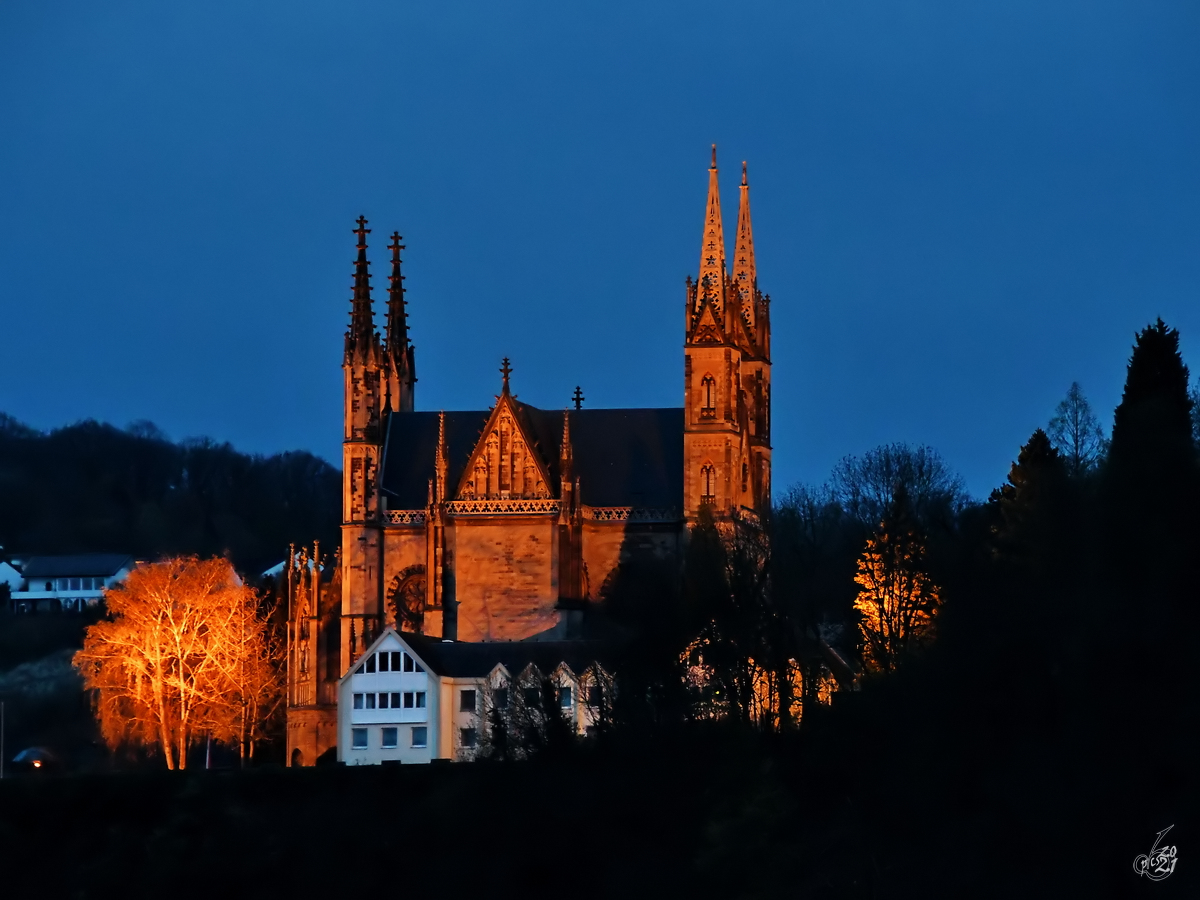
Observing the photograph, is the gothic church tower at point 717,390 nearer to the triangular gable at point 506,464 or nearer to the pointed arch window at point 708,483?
the pointed arch window at point 708,483

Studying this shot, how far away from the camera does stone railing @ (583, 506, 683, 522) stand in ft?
294

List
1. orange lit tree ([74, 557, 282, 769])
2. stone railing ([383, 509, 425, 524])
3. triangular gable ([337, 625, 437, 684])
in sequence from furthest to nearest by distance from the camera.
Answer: orange lit tree ([74, 557, 282, 769])
stone railing ([383, 509, 425, 524])
triangular gable ([337, 625, 437, 684])

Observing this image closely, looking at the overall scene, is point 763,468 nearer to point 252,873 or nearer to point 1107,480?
point 252,873

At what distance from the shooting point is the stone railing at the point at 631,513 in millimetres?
89688

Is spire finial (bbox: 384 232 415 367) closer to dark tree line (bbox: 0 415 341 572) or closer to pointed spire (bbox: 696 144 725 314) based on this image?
pointed spire (bbox: 696 144 725 314)

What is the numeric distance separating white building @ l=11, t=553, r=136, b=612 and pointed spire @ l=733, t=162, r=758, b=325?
Answer: 6128 centimetres

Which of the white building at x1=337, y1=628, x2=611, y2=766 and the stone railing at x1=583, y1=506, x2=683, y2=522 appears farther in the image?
the stone railing at x1=583, y1=506, x2=683, y2=522

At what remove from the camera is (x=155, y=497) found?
186m

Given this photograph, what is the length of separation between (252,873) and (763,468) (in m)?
28.5

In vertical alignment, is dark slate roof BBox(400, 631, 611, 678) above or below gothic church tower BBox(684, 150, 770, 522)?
below

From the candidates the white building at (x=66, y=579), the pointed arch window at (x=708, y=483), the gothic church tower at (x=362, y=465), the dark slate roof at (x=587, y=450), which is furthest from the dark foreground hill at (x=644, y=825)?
the white building at (x=66, y=579)

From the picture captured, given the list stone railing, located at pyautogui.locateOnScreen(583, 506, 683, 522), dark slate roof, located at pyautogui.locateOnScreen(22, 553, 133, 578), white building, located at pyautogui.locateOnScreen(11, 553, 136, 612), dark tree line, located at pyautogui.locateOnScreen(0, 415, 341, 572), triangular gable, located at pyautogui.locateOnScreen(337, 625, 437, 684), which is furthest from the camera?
dark tree line, located at pyautogui.locateOnScreen(0, 415, 341, 572)

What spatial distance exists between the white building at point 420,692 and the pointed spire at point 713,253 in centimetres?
1282

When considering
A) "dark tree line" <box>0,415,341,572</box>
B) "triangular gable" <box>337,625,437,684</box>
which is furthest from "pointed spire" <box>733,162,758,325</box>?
"dark tree line" <box>0,415,341,572</box>
